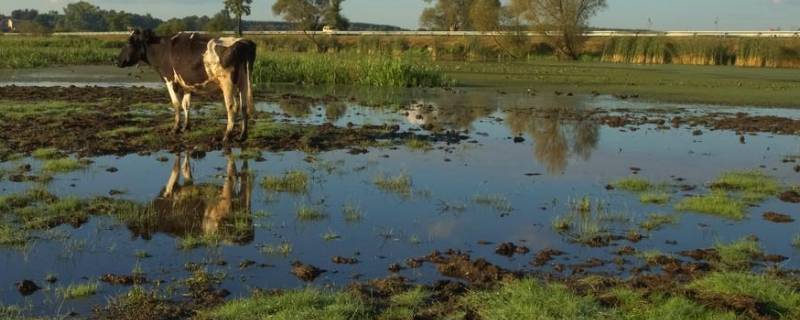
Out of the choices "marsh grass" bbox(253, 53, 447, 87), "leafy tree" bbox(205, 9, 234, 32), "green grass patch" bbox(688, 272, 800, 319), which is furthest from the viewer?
"leafy tree" bbox(205, 9, 234, 32)

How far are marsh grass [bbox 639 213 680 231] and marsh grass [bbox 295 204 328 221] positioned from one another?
3.49 meters

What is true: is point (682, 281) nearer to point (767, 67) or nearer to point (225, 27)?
point (767, 67)

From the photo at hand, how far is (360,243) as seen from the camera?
6.94 m

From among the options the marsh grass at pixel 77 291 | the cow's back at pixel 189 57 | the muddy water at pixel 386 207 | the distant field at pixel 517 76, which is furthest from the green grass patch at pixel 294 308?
the distant field at pixel 517 76

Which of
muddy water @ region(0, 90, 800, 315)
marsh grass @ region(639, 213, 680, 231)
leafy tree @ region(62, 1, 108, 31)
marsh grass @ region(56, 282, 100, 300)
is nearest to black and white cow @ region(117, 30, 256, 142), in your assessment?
muddy water @ region(0, 90, 800, 315)

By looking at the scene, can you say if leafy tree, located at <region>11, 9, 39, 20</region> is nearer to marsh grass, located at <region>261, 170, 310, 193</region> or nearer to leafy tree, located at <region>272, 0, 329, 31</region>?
leafy tree, located at <region>272, 0, 329, 31</region>

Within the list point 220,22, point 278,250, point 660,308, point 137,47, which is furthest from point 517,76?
point 220,22

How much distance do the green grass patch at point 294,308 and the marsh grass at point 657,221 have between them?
3.81 meters

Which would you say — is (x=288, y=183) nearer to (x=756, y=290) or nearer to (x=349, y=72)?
(x=756, y=290)

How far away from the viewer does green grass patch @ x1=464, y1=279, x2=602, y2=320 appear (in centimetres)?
489

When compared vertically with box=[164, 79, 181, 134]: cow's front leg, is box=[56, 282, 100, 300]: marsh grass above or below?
below

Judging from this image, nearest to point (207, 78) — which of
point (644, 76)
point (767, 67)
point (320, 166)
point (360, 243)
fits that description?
point (320, 166)

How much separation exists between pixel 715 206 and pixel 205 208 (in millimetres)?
5960

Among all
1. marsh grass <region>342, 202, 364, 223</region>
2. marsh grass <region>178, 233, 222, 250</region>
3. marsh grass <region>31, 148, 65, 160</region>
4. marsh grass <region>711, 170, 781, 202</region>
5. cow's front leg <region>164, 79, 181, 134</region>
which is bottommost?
marsh grass <region>178, 233, 222, 250</region>
